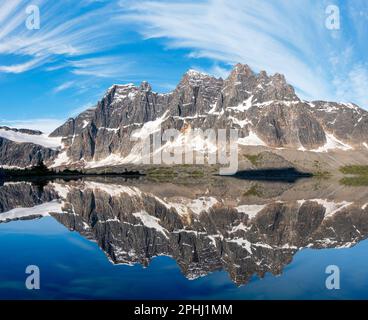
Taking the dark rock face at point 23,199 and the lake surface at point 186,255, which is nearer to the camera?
the lake surface at point 186,255

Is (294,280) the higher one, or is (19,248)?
(19,248)

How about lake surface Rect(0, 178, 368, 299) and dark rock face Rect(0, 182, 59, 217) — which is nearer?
lake surface Rect(0, 178, 368, 299)

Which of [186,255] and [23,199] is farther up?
[23,199]

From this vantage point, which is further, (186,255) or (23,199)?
(23,199)

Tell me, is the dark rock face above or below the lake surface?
above

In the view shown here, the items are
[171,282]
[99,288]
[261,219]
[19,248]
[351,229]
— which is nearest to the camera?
[99,288]

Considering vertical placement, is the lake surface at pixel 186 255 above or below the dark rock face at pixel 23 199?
below
